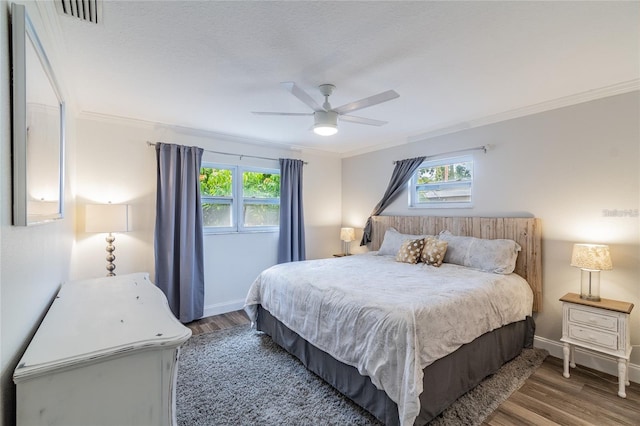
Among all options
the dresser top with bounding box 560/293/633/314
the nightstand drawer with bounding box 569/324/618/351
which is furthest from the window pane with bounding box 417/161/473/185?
the nightstand drawer with bounding box 569/324/618/351

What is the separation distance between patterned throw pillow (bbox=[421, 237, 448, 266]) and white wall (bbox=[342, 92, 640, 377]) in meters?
0.63

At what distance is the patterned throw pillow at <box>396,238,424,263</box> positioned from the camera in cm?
342

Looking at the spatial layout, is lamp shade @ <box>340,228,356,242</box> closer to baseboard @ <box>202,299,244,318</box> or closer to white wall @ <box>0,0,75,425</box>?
baseboard @ <box>202,299,244,318</box>

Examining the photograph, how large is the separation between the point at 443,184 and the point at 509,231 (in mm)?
1049

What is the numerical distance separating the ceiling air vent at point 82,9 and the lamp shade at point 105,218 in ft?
6.10

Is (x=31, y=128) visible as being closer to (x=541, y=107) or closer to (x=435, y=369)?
(x=435, y=369)

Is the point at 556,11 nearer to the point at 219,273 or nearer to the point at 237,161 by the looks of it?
the point at 237,161

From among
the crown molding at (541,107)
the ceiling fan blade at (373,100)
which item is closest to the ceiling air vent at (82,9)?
the ceiling fan blade at (373,100)

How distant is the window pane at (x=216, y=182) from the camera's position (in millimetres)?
4059

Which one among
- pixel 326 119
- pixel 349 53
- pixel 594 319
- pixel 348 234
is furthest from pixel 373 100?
pixel 348 234

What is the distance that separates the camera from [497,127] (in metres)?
3.32

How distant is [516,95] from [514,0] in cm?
149

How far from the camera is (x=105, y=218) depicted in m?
2.91

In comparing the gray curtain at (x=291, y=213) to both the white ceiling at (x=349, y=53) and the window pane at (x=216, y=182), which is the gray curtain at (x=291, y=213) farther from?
the white ceiling at (x=349, y=53)
